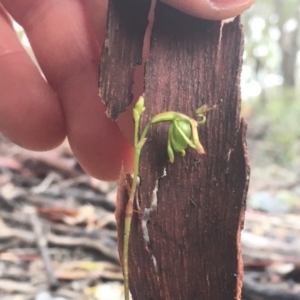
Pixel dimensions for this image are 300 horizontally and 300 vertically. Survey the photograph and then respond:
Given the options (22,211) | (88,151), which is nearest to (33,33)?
(88,151)

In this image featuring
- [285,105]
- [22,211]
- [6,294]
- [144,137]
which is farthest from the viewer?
[285,105]

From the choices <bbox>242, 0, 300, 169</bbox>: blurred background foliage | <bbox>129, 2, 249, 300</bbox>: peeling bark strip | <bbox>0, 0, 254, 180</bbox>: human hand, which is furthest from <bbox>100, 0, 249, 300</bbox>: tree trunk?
<bbox>242, 0, 300, 169</bbox>: blurred background foliage

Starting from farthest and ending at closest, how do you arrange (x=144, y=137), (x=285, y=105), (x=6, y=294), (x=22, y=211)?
(x=285, y=105)
(x=22, y=211)
(x=6, y=294)
(x=144, y=137)

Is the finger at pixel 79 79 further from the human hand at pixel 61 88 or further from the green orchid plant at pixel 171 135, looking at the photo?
the green orchid plant at pixel 171 135

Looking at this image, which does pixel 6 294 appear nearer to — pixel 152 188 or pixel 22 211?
pixel 22 211

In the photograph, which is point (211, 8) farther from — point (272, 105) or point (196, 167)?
point (272, 105)
